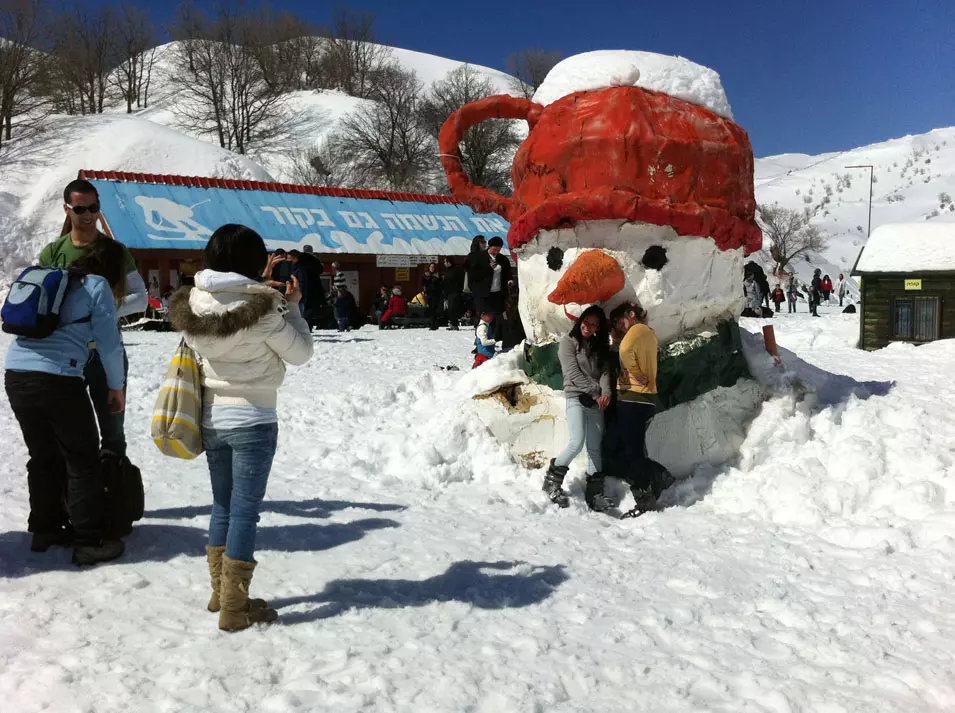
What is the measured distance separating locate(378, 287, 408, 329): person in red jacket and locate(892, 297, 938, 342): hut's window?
852 centimetres

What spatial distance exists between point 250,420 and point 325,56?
176 ft

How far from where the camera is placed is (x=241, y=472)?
2.61m

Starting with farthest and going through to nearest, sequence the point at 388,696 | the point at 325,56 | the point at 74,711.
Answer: the point at 325,56 < the point at 388,696 < the point at 74,711

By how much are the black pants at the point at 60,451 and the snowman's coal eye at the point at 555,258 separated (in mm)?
2654

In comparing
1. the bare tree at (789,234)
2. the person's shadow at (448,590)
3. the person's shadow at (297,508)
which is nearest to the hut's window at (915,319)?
the person's shadow at (297,508)

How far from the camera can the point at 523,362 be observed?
17.5 ft

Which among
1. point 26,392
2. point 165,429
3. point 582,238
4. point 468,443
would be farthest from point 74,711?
point 582,238

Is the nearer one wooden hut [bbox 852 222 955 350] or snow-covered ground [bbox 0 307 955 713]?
snow-covered ground [bbox 0 307 955 713]

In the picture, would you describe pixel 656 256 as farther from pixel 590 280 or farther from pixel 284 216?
pixel 284 216

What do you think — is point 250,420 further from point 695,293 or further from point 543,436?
point 695,293

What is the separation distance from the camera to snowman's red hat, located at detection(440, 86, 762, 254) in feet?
14.0

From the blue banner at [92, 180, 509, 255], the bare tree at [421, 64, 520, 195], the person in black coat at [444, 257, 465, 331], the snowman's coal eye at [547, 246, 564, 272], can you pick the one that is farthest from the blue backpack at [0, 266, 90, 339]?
the bare tree at [421, 64, 520, 195]

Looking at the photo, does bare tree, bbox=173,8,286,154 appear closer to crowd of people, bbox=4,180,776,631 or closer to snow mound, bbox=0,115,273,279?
snow mound, bbox=0,115,273,279

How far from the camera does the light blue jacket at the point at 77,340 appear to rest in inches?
117
